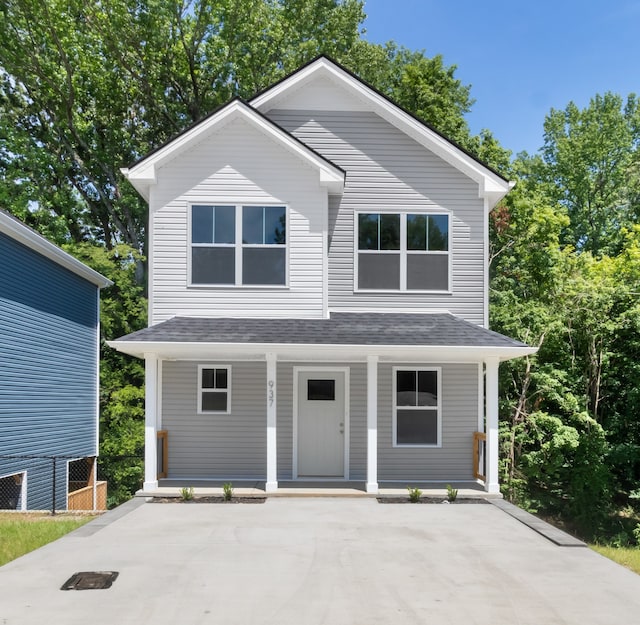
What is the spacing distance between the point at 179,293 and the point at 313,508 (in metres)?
5.29

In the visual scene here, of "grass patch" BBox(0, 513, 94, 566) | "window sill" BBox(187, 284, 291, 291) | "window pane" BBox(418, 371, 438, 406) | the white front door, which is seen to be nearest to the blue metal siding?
"grass patch" BBox(0, 513, 94, 566)

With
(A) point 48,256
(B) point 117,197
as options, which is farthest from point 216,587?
(B) point 117,197

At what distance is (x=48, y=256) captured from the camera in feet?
52.6

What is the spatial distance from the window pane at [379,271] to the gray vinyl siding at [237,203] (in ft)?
3.57

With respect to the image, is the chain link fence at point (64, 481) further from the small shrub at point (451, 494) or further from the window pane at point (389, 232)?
the window pane at point (389, 232)

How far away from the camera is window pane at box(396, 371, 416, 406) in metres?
14.0

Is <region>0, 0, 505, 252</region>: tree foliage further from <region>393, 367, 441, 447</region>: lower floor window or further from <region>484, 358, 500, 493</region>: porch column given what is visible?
<region>484, 358, 500, 493</region>: porch column

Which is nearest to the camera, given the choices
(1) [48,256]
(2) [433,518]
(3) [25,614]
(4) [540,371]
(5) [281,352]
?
→ (3) [25,614]

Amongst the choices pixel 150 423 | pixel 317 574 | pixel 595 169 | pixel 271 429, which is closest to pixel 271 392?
pixel 271 429

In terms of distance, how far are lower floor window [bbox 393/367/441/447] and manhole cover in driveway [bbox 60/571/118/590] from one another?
7.78m

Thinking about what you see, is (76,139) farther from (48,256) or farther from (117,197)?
(48,256)

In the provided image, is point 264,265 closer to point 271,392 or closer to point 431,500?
point 271,392

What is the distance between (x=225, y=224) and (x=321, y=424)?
4561 mm

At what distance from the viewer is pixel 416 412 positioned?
14.0 meters
